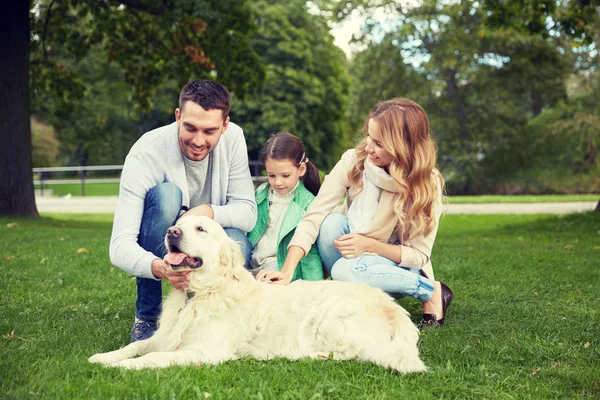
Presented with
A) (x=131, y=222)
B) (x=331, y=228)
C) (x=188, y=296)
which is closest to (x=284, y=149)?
(x=331, y=228)

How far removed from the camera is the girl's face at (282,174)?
514 centimetres

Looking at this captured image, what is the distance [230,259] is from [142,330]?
0.90 metres

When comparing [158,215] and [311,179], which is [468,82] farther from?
[158,215]

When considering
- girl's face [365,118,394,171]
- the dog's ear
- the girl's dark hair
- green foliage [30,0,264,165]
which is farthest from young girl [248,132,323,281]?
green foliage [30,0,264,165]

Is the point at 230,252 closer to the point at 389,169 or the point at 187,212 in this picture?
the point at 187,212

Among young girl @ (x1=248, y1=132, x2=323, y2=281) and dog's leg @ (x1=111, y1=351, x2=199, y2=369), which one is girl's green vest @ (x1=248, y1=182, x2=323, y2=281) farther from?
dog's leg @ (x1=111, y1=351, x2=199, y2=369)

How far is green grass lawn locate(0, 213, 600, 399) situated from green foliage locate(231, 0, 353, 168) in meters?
25.5

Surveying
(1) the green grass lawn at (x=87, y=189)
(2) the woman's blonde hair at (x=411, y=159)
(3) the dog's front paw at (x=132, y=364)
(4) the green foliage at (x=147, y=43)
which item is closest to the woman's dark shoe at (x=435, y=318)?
(2) the woman's blonde hair at (x=411, y=159)

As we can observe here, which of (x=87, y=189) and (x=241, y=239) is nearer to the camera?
(x=241, y=239)

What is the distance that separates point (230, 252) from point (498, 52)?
24984 millimetres

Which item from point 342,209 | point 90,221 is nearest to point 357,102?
point 90,221

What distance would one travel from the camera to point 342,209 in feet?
16.7

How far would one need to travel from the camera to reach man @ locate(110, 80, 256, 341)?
4121mm

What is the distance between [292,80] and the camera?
33.3 meters
